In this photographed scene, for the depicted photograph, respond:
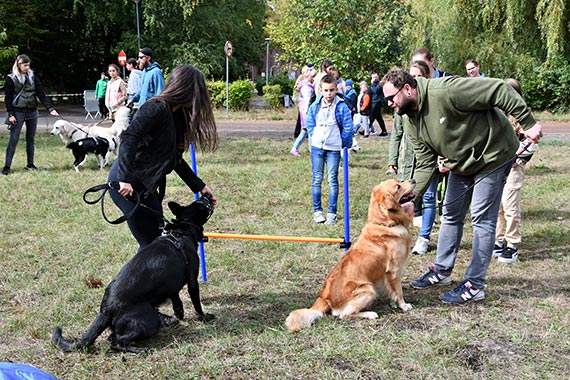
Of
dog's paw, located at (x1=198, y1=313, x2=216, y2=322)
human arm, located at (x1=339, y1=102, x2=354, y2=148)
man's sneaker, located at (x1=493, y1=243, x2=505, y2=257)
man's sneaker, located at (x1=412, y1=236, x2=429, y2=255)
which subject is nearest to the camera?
dog's paw, located at (x1=198, y1=313, x2=216, y2=322)

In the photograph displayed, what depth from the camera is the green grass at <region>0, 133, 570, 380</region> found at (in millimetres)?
3529

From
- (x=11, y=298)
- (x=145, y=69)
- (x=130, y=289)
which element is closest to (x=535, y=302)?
(x=130, y=289)

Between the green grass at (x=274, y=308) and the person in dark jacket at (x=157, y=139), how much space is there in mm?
1016

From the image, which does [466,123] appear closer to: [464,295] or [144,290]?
[464,295]

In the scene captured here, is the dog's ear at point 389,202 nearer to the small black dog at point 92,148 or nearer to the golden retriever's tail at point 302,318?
the golden retriever's tail at point 302,318

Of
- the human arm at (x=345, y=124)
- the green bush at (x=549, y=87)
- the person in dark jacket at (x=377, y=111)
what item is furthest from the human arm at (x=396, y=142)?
the green bush at (x=549, y=87)

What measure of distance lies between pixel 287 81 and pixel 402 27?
7.68m

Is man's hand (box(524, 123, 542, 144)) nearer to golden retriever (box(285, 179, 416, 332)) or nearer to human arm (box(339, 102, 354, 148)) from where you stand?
golden retriever (box(285, 179, 416, 332))

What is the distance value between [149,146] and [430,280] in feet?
9.37

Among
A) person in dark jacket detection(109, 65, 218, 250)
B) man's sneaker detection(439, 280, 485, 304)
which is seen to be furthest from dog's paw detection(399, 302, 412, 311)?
person in dark jacket detection(109, 65, 218, 250)

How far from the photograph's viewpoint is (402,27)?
2322 cm

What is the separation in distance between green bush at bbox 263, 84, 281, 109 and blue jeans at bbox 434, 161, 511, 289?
21.1 metres

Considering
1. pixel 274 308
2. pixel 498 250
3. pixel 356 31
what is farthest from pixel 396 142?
pixel 356 31

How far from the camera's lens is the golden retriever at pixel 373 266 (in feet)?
13.5
